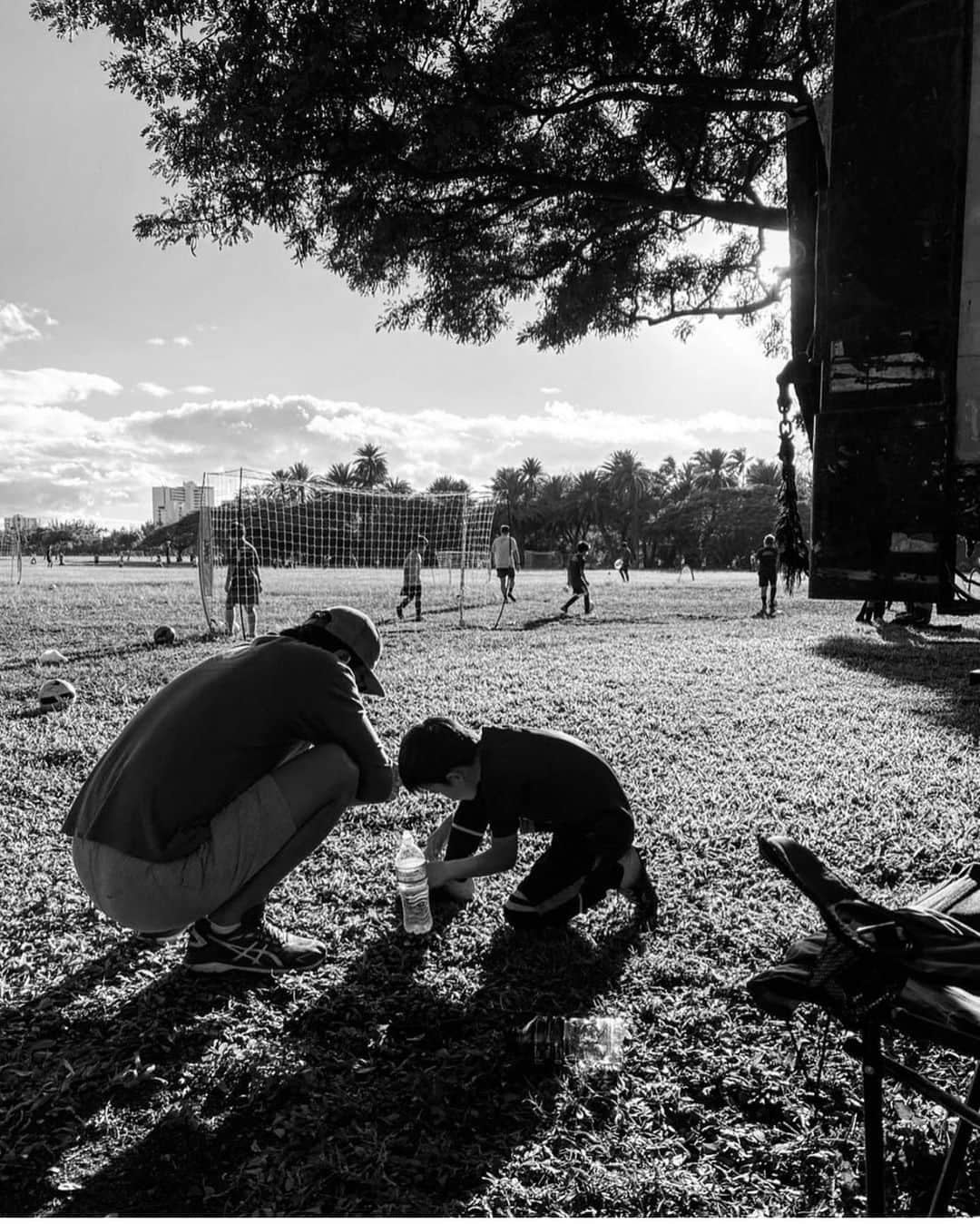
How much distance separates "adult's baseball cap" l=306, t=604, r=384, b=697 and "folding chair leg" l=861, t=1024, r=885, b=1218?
1921mm

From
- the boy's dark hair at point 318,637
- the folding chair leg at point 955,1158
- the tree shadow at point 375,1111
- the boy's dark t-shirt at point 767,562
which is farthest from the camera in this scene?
the boy's dark t-shirt at point 767,562

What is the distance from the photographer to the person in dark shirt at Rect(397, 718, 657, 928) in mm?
3160

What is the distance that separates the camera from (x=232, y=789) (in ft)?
9.17

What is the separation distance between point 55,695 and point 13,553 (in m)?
33.0

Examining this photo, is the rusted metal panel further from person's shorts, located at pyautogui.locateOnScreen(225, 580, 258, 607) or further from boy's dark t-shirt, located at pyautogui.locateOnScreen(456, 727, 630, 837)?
person's shorts, located at pyautogui.locateOnScreen(225, 580, 258, 607)

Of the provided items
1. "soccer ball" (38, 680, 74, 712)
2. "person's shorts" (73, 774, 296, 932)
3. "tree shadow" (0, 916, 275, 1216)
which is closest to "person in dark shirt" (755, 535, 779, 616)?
"soccer ball" (38, 680, 74, 712)

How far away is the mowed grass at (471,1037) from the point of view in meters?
2.07

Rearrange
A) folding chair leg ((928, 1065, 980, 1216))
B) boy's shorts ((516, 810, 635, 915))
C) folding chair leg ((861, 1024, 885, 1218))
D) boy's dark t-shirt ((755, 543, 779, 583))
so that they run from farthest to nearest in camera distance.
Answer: boy's dark t-shirt ((755, 543, 779, 583)) < boy's shorts ((516, 810, 635, 915)) < folding chair leg ((928, 1065, 980, 1216)) < folding chair leg ((861, 1024, 885, 1218))

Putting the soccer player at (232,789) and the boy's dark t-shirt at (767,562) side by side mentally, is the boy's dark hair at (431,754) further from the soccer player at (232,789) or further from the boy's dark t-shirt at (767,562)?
the boy's dark t-shirt at (767,562)

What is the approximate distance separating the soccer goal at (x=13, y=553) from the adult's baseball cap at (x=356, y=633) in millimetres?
27268

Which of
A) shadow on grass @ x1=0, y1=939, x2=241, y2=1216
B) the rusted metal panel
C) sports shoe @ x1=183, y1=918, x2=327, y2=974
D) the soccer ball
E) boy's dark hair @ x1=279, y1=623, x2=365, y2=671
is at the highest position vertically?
the rusted metal panel

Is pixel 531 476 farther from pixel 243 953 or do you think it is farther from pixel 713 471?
pixel 243 953

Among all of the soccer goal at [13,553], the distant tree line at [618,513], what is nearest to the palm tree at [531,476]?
the distant tree line at [618,513]

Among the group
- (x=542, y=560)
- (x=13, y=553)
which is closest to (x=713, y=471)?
(x=542, y=560)
